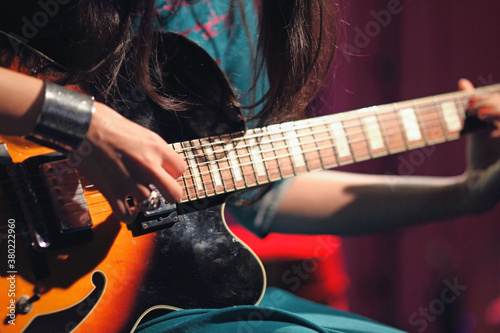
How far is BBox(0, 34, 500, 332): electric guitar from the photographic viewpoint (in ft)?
1.52

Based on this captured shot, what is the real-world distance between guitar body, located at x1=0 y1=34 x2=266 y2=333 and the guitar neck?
3 cm

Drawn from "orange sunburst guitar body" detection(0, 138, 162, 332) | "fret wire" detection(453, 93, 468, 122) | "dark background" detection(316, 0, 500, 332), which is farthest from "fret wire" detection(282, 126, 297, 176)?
"dark background" detection(316, 0, 500, 332)

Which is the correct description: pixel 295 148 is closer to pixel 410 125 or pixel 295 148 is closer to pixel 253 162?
pixel 253 162

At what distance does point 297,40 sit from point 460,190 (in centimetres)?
50

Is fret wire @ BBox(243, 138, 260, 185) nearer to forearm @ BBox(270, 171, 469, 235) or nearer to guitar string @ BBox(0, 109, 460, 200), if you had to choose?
guitar string @ BBox(0, 109, 460, 200)

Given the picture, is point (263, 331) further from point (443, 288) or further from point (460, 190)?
point (443, 288)

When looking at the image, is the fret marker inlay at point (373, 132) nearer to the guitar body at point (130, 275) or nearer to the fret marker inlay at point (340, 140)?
the fret marker inlay at point (340, 140)

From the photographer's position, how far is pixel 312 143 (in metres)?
0.62

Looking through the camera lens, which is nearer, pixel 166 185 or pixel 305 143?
pixel 166 185

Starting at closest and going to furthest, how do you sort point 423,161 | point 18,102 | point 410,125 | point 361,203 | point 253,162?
point 18,102 → point 253,162 → point 410,125 → point 361,203 → point 423,161

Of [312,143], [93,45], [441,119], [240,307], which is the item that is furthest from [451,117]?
[93,45]

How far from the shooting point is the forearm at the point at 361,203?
31.2 inches

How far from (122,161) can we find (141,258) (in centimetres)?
17

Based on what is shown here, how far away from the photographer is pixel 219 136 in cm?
59
